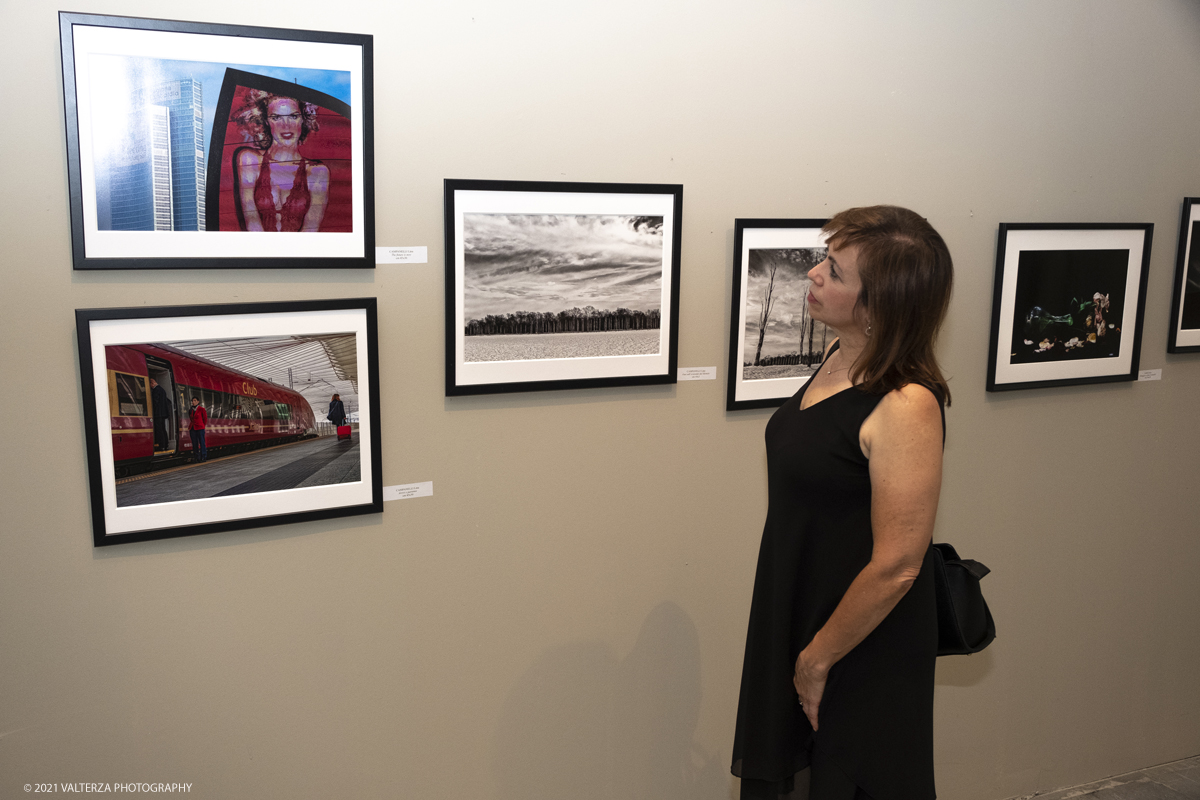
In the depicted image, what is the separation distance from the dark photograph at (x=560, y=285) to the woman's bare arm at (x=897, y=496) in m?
0.83

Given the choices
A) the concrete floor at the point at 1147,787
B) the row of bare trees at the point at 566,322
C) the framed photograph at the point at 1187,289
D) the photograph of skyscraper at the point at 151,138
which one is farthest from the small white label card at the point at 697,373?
the concrete floor at the point at 1147,787

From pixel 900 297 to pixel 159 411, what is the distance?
159 cm

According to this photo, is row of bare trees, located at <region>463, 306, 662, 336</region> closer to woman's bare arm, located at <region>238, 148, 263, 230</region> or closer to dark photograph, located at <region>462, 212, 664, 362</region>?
dark photograph, located at <region>462, 212, 664, 362</region>

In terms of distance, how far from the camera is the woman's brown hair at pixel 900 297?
1.63 metres

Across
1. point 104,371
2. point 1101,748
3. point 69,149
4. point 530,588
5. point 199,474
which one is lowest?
point 1101,748

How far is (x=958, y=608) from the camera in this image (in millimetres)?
1849

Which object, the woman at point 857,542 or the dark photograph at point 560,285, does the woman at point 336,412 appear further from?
the woman at point 857,542

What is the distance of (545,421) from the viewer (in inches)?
89.6

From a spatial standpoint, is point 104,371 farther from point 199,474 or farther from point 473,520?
point 473,520

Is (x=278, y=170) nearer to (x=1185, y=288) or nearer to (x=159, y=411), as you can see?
(x=159, y=411)

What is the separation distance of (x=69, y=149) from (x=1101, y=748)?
3.79 m

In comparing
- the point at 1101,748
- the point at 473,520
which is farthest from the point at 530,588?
the point at 1101,748

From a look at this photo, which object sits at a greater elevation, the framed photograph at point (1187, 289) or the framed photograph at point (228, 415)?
the framed photograph at point (1187, 289)

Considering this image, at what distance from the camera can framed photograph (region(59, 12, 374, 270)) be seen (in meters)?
1.74
